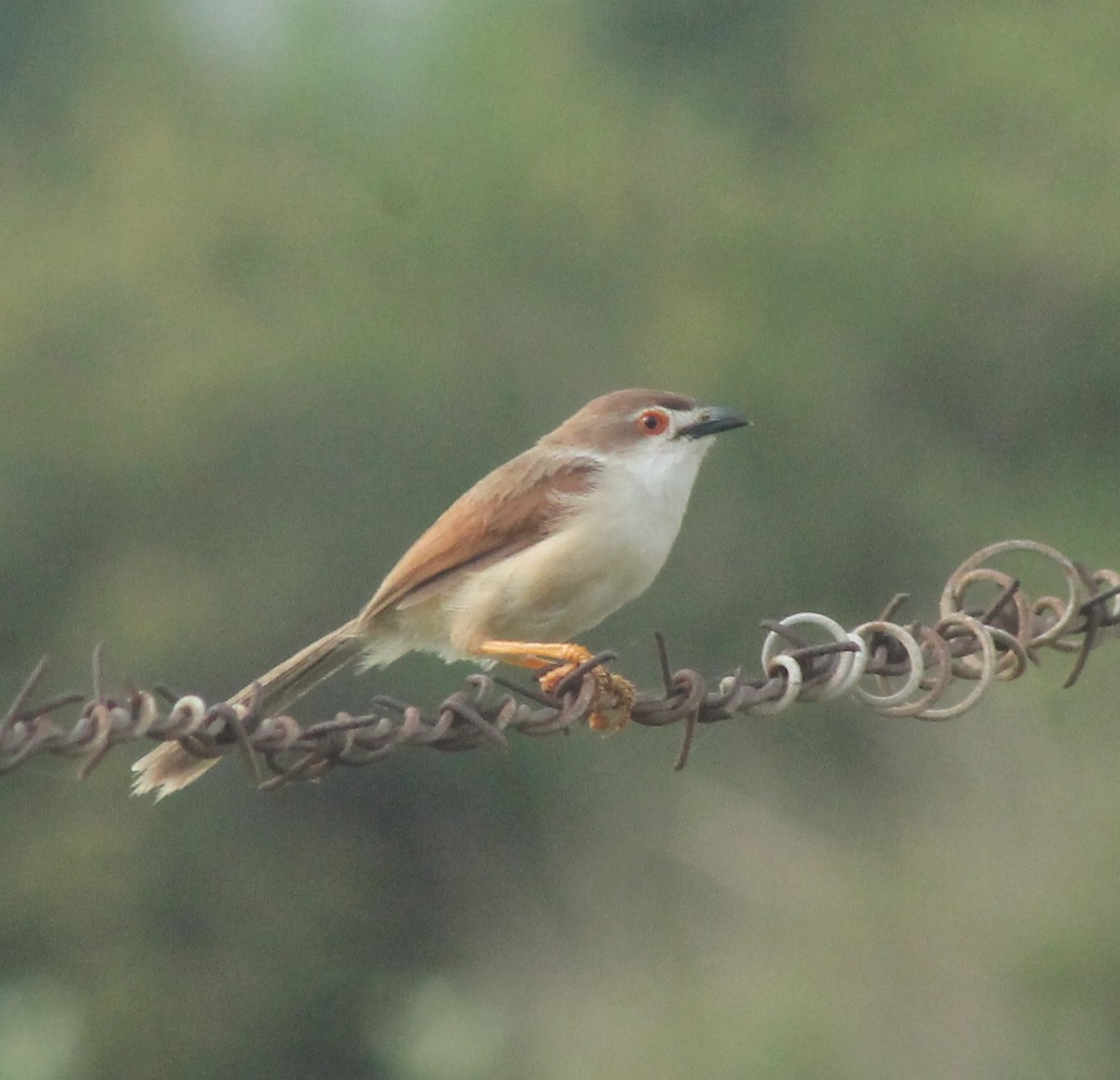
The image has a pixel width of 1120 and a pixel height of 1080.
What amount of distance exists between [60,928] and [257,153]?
30.1 metres

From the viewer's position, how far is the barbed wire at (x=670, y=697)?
12.0 feet

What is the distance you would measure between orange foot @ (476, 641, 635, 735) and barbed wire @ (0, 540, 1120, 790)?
0.19m

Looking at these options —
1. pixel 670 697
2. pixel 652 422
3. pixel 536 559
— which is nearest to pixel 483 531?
pixel 536 559

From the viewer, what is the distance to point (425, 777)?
124ft

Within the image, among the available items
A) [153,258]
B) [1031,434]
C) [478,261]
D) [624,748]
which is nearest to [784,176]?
[478,261]

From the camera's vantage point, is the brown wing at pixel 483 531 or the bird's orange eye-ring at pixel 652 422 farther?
the bird's orange eye-ring at pixel 652 422

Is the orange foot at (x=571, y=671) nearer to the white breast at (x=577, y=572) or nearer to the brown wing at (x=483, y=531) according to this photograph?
the white breast at (x=577, y=572)

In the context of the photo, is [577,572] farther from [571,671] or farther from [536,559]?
[571,671]

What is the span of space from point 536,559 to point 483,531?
34 centimetres

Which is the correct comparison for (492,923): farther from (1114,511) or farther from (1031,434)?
(1031,434)

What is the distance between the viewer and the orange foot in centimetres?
524

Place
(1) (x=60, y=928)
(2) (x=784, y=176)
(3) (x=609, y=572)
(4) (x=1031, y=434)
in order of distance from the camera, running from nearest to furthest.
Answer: (3) (x=609, y=572) → (1) (x=60, y=928) → (4) (x=1031, y=434) → (2) (x=784, y=176)

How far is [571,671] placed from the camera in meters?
4.82

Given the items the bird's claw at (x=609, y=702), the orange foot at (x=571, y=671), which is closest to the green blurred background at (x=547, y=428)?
the orange foot at (x=571, y=671)
